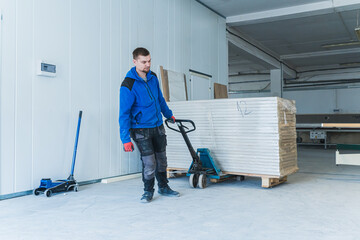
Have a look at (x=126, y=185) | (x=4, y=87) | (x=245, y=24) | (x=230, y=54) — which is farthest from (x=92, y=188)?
(x=230, y=54)

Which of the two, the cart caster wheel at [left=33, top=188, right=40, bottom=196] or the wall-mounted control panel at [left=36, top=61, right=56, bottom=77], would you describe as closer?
the cart caster wheel at [left=33, top=188, right=40, bottom=196]

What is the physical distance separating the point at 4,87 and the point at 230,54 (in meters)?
10.0

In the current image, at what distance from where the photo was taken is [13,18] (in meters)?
3.99

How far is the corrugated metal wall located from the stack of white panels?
3.95 feet

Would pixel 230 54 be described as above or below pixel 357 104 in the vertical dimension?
above

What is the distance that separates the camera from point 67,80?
15.1 ft

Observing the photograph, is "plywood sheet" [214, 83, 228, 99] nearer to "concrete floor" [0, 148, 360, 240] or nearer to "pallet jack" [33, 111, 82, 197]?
"concrete floor" [0, 148, 360, 240]

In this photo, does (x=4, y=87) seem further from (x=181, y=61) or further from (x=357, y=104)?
(x=357, y=104)

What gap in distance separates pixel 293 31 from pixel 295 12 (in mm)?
2239

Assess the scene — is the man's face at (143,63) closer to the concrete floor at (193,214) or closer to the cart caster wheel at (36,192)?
the concrete floor at (193,214)

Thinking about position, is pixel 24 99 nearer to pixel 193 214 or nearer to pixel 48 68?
pixel 48 68

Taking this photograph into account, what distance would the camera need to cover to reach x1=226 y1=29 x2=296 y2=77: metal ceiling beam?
33.0 feet

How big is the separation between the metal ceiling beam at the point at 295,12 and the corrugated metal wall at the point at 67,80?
3205mm

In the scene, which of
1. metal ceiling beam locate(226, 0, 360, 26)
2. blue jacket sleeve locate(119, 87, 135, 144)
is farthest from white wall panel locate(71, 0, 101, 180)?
metal ceiling beam locate(226, 0, 360, 26)
